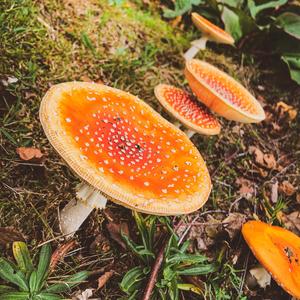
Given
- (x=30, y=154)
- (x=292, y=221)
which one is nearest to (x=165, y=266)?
(x=30, y=154)

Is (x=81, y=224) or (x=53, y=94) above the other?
(x=53, y=94)

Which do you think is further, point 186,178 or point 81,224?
point 81,224

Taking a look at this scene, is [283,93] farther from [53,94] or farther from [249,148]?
[53,94]

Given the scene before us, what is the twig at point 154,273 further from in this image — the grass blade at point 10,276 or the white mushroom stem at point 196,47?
the white mushroom stem at point 196,47

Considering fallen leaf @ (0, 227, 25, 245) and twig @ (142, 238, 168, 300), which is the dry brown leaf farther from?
fallen leaf @ (0, 227, 25, 245)

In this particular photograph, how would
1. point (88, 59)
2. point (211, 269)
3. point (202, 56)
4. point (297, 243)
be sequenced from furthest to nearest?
point (202, 56), point (88, 59), point (297, 243), point (211, 269)

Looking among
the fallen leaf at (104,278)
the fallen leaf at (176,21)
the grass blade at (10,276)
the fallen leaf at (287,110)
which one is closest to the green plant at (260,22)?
the fallen leaf at (176,21)

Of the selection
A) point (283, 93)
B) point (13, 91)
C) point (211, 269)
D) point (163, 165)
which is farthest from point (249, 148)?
point (13, 91)

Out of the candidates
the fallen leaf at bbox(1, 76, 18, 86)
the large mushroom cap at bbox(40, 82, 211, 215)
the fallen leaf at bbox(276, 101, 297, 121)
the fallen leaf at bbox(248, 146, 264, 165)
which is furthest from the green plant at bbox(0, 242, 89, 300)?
the fallen leaf at bbox(276, 101, 297, 121)
